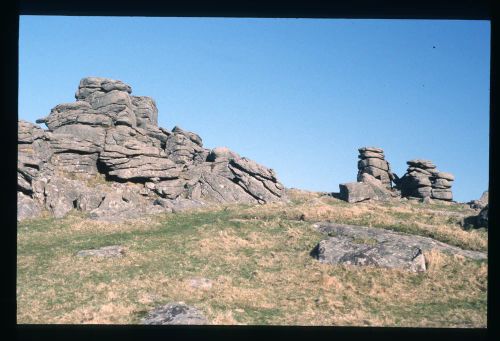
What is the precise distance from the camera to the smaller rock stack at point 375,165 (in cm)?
6631

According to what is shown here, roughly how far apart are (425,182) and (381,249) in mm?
44955

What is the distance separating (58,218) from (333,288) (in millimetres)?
24380

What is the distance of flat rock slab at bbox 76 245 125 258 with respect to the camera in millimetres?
22487

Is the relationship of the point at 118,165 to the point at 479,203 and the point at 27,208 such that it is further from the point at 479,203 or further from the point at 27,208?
the point at 479,203

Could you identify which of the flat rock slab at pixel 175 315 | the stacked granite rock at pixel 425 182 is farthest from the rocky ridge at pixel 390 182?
the flat rock slab at pixel 175 315

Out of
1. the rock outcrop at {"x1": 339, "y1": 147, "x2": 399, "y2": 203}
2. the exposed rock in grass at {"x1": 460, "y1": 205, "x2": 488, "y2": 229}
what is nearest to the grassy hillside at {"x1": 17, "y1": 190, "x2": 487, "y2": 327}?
the exposed rock in grass at {"x1": 460, "y1": 205, "x2": 488, "y2": 229}

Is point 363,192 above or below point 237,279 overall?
above

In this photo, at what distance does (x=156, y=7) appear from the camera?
6.00 metres

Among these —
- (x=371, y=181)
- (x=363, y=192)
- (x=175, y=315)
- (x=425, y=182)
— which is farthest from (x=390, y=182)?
(x=175, y=315)

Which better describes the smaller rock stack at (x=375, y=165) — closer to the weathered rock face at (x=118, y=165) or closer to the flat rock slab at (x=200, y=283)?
the weathered rock face at (x=118, y=165)

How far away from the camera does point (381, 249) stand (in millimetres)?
21875

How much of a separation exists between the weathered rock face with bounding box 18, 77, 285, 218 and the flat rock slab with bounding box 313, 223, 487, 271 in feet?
59.5

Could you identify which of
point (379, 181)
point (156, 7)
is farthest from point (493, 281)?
point (379, 181)

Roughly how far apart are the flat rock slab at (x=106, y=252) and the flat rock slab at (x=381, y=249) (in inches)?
419
